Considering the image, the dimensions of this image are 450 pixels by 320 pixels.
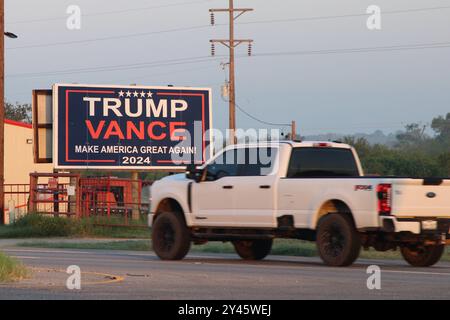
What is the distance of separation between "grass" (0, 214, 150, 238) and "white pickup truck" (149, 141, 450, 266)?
14.1 meters

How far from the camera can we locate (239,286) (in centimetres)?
1548

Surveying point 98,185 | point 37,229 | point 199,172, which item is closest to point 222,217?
point 199,172

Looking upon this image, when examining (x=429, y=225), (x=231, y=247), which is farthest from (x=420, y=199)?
(x=231, y=247)

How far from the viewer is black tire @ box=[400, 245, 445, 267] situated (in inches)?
800

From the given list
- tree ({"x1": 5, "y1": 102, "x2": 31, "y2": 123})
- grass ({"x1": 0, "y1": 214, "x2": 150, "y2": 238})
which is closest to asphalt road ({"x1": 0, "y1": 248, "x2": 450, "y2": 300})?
grass ({"x1": 0, "y1": 214, "x2": 150, "y2": 238})

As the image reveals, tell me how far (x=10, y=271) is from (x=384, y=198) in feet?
20.6

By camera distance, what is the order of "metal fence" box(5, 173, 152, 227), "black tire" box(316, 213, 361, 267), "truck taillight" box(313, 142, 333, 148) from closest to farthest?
"black tire" box(316, 213, 361, 267)
"truck taillight" box(313, 142, 333, 148)
"metal fence" box(5, 173, 152, 227)

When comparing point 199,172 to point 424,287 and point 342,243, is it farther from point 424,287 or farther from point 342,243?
point 424,287

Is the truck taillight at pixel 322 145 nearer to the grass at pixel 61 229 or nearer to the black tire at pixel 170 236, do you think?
the black tire at pixel 170 236

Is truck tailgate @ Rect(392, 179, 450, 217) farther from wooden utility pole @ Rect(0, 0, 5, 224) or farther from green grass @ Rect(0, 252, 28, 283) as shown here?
wooden utility pole @ Rect(0, 0, 5, 224)

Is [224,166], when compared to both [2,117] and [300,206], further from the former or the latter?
[2,117]

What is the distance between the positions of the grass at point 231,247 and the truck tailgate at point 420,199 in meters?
4.18

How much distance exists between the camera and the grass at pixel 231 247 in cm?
2485
